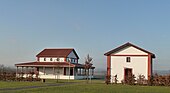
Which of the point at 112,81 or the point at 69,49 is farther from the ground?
the point at 69,49

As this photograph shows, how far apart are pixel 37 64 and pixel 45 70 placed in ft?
9.56

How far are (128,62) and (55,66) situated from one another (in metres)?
20.0

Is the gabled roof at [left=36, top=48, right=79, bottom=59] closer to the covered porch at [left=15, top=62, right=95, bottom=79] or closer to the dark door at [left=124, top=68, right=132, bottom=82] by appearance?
the covered porch at [left=15, top=62, right=95, bottom=79]

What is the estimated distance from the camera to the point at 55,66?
55125 millimetres

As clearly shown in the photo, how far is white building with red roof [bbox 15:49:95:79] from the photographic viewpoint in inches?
2212

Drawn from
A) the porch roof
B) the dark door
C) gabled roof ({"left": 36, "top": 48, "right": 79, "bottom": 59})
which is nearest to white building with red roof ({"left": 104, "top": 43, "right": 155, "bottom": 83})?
the dark door

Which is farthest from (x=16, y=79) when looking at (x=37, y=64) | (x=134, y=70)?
(x=134, y=70)

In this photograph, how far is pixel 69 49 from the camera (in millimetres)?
61031

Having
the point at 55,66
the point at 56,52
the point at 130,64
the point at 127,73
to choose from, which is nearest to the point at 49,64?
the point at 55,66

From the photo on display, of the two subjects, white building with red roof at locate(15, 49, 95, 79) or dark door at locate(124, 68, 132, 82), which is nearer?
dark door at locate(124, 68, 132, 82)

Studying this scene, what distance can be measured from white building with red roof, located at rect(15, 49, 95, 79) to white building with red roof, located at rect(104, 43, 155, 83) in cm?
1674

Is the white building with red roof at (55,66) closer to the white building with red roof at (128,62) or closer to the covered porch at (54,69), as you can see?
the covered porch at (54,69)

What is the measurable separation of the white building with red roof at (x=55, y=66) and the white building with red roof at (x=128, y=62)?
16.7m

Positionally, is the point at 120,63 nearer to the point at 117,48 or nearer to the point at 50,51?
the point at 117,48
